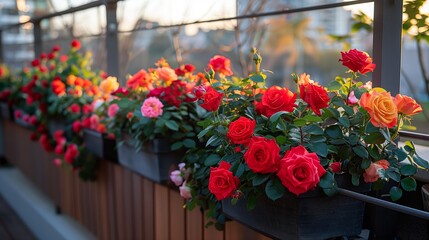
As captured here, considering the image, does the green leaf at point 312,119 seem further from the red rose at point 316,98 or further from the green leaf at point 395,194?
the green leaf at point 395,194

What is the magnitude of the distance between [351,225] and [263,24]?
2.57m

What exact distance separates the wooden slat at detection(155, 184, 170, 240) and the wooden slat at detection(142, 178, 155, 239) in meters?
0.04

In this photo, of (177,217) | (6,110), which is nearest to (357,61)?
(177,217)

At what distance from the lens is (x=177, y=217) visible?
1.80 m

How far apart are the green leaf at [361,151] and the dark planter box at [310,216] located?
0.10m

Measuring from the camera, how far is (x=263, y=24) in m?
3.56

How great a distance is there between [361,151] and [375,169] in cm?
5

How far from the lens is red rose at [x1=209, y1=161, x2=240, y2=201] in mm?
1100

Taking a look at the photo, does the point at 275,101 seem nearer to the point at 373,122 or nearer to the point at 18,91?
the point at 373,122

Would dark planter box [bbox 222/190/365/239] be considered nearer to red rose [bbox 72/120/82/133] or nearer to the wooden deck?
red rose [bbox 72/120/82/133]

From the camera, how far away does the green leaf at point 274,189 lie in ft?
3.41

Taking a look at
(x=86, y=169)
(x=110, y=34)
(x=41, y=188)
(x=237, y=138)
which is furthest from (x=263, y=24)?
(x=237, y=138)

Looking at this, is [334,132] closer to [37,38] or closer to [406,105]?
[406,105]

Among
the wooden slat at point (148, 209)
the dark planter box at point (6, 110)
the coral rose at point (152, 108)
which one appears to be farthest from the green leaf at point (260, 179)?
the dark planter box at point (6, 110)
